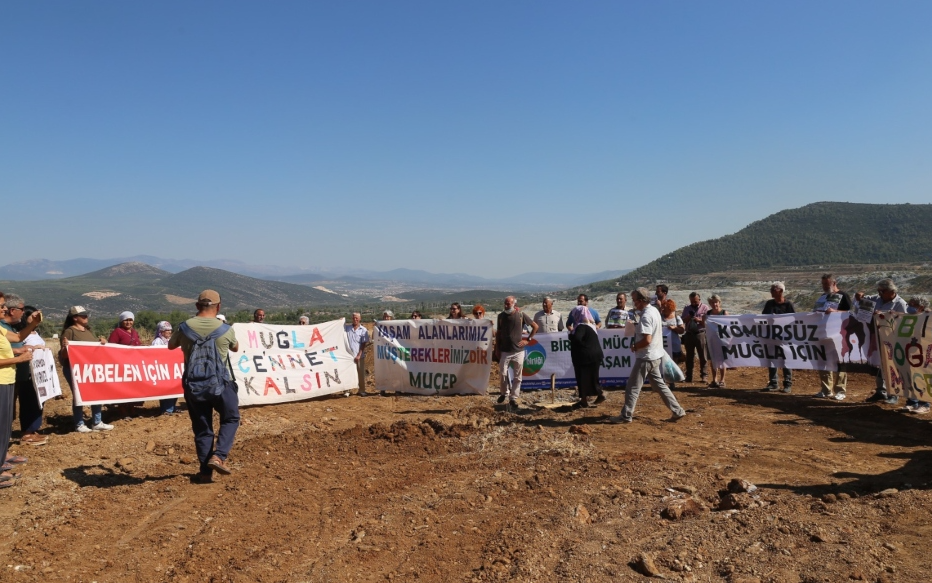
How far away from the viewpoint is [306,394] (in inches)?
478

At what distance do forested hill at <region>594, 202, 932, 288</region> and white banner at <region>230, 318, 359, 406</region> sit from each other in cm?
4250

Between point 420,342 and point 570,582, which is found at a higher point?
point 420,342

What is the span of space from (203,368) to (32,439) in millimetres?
4165

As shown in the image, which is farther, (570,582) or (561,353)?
(561,353)

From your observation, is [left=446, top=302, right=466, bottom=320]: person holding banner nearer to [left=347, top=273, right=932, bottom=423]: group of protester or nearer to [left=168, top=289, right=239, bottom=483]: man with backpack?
[left=347, top=273, right=932, bottom=423]: group of protester

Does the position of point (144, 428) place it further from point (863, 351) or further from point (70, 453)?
point (863, 351)

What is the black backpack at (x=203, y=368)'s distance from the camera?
6418 mm

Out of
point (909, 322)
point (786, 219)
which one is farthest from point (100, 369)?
point (786, 219)

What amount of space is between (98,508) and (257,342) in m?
5.87

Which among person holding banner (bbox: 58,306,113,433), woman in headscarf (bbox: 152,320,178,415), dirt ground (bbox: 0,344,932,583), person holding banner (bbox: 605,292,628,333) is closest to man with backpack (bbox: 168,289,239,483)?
dirt ground (bbox: 0,344,932,583)

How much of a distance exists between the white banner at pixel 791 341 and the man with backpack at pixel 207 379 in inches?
362

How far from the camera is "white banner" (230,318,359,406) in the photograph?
11555 millimetres

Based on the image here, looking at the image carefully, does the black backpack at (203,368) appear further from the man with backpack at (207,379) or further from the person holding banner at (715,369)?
the person holding banner at (715,369)

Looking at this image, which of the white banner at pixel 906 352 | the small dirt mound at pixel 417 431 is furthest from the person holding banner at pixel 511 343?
the white banner at pixel 906 352
